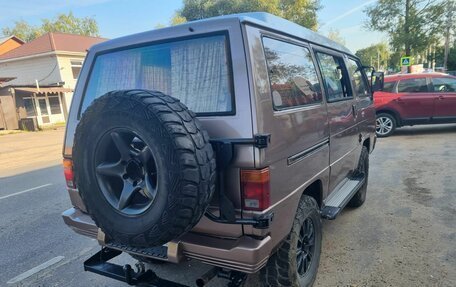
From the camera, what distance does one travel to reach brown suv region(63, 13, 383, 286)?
1.90m

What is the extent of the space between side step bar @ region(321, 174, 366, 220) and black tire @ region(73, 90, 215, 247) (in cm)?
158

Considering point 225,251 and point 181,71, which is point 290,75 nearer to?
point 181,71

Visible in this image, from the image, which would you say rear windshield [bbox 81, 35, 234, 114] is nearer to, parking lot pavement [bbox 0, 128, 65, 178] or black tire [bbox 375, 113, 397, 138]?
parking lot pavement [bbox 0, 128, 65, 178]

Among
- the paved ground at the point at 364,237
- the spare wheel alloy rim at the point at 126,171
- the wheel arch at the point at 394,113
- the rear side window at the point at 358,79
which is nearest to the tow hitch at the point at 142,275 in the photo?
the spare wheel alloy rim at the point at 126,171

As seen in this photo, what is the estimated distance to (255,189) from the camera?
2.07 metres

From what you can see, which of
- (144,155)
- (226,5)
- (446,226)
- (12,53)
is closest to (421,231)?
(446,226)

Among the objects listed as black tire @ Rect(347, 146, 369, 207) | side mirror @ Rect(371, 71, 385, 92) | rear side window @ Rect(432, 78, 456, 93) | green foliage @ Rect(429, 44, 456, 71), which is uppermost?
green foliage @ Rect(429, 44, 456, 71)

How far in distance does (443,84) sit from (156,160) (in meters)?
10.3

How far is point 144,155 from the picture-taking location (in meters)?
1.98

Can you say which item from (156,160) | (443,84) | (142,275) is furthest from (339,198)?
(443,84)

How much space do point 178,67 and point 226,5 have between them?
28463 mm

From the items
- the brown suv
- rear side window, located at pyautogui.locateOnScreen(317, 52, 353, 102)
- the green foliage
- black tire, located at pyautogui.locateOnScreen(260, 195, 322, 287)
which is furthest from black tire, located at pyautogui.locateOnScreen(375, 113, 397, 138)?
the green foliage

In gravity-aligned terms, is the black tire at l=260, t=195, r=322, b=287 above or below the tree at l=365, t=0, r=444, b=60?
below

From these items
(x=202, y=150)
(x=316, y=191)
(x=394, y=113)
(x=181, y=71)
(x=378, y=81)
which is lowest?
(x=394, y=113)
